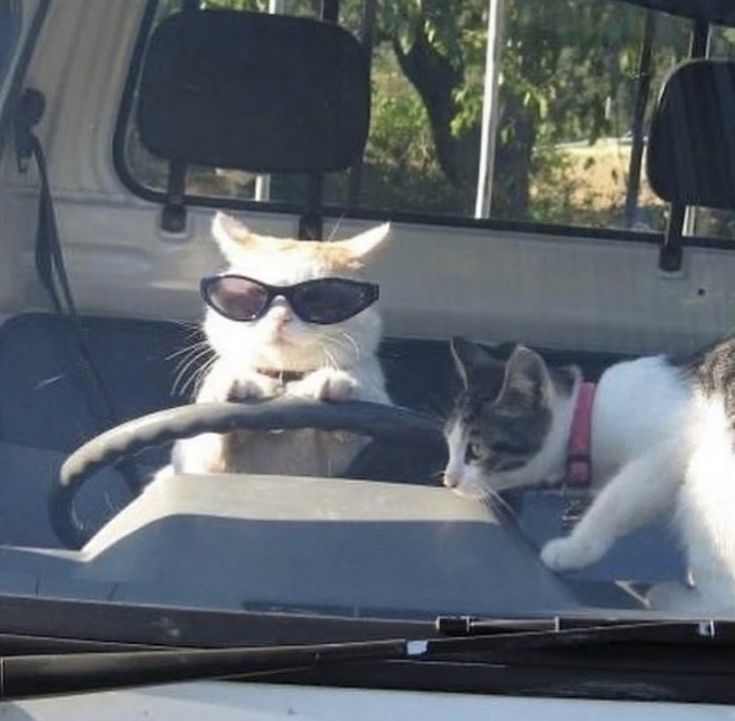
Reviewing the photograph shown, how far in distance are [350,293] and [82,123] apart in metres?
0.72

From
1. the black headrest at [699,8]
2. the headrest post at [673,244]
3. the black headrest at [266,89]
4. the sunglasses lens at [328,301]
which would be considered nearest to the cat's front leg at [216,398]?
A: the sunglasses lens at [328,301]

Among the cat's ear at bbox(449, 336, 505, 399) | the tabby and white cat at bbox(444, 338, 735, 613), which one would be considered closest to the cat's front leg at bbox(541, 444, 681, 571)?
the tabby and white cat at bbox(444, 338, 735, 613)

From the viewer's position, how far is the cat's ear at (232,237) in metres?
2.93

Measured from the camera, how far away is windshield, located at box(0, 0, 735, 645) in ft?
7.59

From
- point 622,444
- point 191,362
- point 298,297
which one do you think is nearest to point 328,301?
point 298,297

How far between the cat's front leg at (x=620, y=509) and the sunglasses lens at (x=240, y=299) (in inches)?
19.6

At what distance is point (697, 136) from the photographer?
2723 millimetres

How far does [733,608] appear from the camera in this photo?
2.28 m

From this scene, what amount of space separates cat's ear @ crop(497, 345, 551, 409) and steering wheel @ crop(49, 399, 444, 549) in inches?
6.7

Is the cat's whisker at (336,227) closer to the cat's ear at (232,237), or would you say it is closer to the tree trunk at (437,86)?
the cat's ear at (232,237)

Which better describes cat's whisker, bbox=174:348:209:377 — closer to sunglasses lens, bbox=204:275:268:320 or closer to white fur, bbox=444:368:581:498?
sunglasses lens, bbox=204:275:268:320

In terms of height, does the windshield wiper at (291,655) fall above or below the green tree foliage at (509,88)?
below

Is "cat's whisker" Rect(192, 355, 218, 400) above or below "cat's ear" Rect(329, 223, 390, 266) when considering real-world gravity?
below

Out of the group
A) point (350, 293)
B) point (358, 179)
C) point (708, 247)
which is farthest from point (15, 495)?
point (708, 247)
